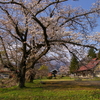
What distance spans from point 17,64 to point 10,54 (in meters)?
1.95

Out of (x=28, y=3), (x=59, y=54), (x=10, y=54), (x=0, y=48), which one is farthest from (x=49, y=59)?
(x=28, y=3)

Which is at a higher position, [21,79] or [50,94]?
[21,79]

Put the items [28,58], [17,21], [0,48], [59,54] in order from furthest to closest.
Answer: [59,54]
[0,48]
[28,58]
[17,21]

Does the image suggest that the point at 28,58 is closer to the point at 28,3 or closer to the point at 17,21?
the point at 17,21

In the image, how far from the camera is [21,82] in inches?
399

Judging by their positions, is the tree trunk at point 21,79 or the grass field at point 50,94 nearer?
the grass field at point 50,94

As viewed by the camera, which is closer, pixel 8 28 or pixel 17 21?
pixel 17 21

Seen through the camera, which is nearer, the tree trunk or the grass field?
the grass field

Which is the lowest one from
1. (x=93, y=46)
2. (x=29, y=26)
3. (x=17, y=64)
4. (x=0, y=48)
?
(x=17, y=64)

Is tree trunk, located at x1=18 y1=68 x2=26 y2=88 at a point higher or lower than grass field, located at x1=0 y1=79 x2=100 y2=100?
higher

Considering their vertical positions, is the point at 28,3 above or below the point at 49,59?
above

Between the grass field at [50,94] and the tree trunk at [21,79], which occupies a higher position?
the tree trunk at [21,79]

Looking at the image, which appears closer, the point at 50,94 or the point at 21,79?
the point at 50,94

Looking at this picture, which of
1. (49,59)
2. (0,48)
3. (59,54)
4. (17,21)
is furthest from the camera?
(49,59)
